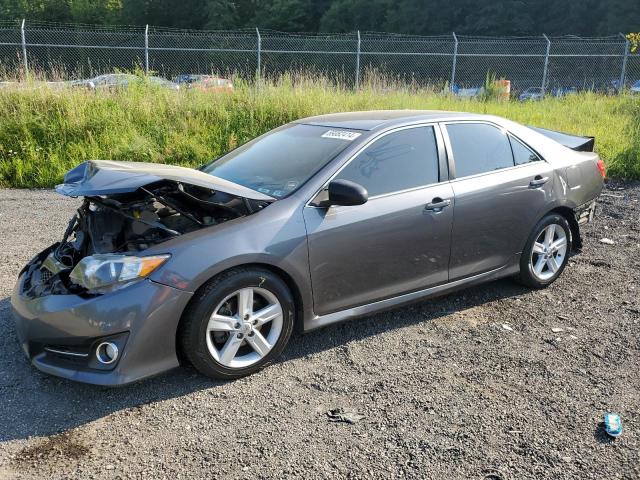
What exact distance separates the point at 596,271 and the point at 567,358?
1948mm

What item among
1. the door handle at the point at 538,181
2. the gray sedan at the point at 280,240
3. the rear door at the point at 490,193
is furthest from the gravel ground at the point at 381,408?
the door handle at the point at 538,181

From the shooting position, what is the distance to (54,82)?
10.7 metres

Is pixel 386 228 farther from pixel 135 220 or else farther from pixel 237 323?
pixel 135 220

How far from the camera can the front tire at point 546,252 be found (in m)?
4.78

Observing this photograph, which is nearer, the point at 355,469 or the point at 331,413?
the point at 355,469

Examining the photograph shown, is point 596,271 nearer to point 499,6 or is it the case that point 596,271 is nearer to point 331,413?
point 331,413

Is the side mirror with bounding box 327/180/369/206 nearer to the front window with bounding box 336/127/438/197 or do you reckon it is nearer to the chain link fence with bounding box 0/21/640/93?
the front window with bounding box 336/127/438/197

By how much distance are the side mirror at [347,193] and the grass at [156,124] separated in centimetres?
637

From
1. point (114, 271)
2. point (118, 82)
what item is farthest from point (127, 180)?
point (118, 82)

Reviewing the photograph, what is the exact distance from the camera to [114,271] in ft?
10.4

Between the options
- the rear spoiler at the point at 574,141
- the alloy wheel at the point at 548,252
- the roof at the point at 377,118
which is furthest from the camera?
the rear spoiler at the point at 574,141

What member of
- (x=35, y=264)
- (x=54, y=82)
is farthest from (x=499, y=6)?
(x=35, y=264)

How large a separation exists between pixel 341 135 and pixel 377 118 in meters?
0.43

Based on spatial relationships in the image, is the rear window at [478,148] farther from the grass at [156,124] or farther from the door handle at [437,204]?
the grass at [156,124]
